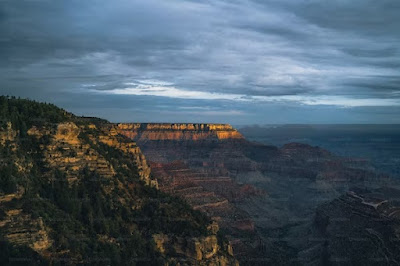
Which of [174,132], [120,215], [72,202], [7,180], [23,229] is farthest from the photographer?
[174,132]

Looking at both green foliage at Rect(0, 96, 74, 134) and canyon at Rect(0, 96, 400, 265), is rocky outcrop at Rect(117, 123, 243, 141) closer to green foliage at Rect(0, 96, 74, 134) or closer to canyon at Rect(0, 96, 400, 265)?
canyon at Rect(0, 96, 400, 265)

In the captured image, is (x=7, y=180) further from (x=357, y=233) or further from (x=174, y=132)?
(x=174, y=132)

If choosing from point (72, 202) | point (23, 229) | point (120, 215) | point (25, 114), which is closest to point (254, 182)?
point (120, 215)

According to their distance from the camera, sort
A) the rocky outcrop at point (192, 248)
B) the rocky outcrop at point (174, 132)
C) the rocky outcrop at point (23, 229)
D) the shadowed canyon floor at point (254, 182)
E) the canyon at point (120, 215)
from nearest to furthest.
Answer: the rocky outcrop at point (23, 229) → the canyon at point (120, 215) → the rocky outcrop at point (192, 248) → the shadowed canyon floor at point (254, 182) → the rocky outcrop at point (174, 132)

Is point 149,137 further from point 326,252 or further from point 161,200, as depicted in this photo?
point 161,200

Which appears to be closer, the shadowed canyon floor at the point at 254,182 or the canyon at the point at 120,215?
the canyon at the point at 120,215

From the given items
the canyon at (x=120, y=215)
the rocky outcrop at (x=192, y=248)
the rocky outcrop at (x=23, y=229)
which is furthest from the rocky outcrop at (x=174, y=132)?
the rocky outcrop at (x=23, y=229)

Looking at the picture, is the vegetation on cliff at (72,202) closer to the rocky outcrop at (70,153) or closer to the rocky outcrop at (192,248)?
the rocky outcrop at (70,153)
